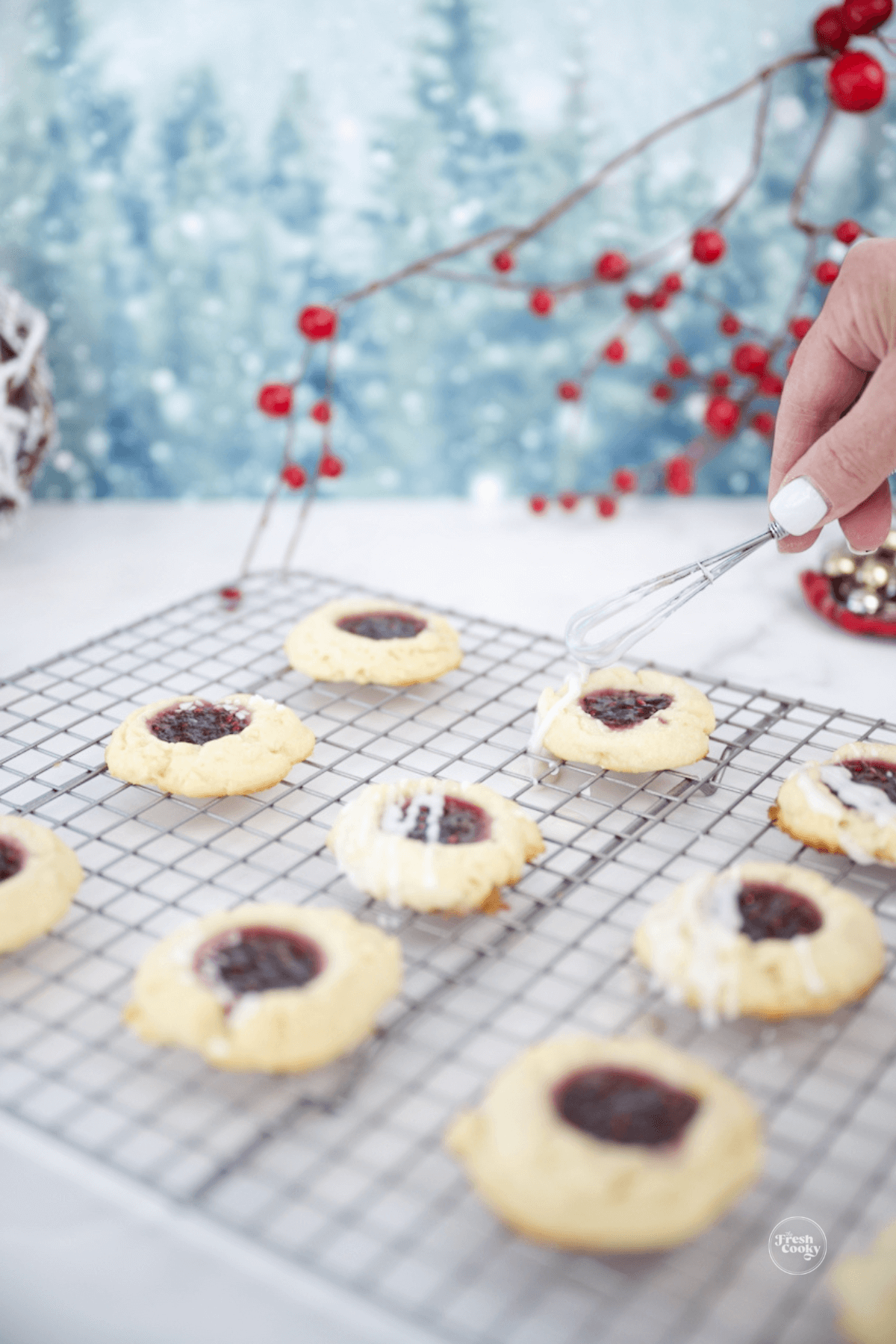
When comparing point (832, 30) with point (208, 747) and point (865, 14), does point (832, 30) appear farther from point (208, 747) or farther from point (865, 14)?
point (208, 747)

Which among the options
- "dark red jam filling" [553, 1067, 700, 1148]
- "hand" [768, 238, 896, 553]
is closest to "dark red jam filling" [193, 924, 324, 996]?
"dark red jam filling" [553, 1067, 700, 1148]

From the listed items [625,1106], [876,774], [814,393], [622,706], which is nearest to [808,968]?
[625,1106]

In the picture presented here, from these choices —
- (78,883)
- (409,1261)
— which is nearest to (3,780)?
(78,883)

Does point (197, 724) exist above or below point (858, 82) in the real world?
below

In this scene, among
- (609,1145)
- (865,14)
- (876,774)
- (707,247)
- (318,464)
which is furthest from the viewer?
(318,464)

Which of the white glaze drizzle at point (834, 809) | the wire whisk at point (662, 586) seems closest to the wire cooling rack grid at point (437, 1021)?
the white glaze drizzle at point (834, 809)

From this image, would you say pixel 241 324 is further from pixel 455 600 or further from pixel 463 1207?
pixel 463 1207

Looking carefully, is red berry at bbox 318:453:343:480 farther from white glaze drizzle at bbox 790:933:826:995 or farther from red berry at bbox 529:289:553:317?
white glaze drizzle at bbox 790:933:826:995
